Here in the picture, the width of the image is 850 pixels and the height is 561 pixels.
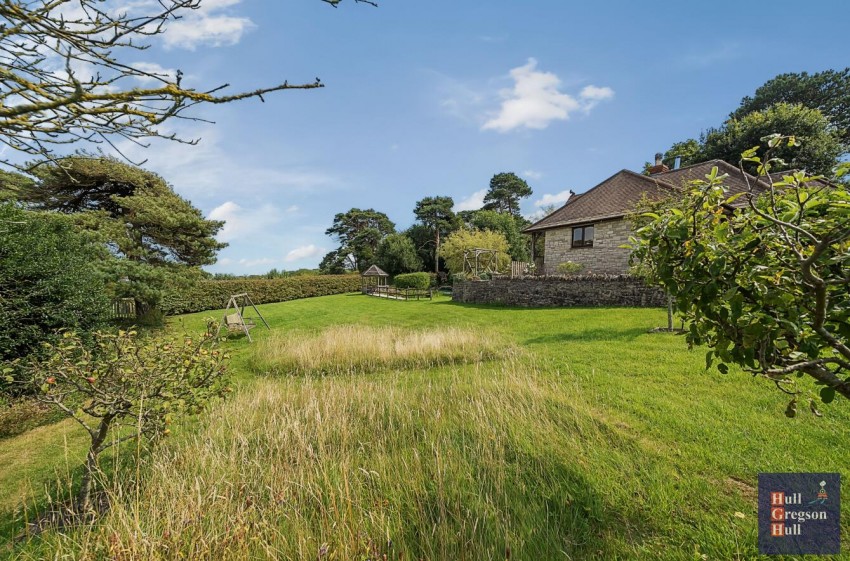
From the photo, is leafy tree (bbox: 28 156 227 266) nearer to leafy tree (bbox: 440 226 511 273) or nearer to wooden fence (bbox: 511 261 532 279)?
wooden fence (bbox: 511 261 532 279)

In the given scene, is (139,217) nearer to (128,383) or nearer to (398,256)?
(128,383)

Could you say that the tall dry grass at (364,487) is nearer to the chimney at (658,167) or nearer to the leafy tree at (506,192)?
Answer: the chimney at (658,167)

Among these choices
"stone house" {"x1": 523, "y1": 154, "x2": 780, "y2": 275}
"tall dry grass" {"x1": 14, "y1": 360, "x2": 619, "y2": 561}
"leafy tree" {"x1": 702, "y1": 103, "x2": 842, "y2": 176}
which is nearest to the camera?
"tall dry grass" {"x1": 14, "y1": 360, "x2": 619, "y2": 561}

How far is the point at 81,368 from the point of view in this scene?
3.50 metres

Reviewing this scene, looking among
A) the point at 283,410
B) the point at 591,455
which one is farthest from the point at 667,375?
the point at 283,410

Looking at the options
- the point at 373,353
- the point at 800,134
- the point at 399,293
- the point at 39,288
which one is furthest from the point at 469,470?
the point at 800,134

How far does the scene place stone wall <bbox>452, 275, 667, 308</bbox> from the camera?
1425 cm

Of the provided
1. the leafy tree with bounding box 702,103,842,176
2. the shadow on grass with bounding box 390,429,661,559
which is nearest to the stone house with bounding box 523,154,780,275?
the leafy tree with bounding box 702,103,842,176

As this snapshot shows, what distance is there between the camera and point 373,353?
27.8ft

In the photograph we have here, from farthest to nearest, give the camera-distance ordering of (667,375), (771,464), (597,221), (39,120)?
(597,221) → (667,375) → (771,464) → (39,120)

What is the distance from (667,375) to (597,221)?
15.6 metres

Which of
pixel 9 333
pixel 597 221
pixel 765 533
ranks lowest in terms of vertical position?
pixel 765 533

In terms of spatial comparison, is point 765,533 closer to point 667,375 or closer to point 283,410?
point 667,375

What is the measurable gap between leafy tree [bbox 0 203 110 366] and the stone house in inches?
810
